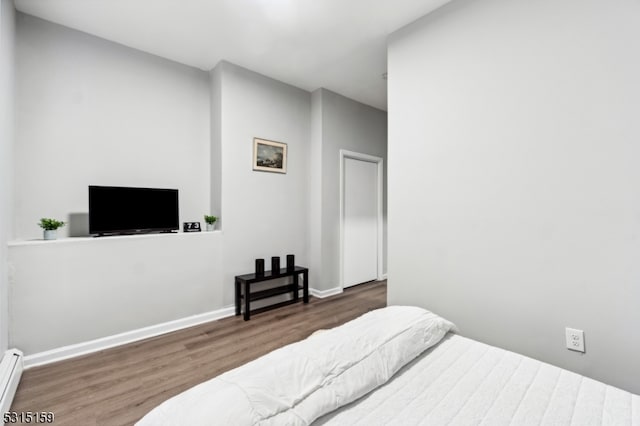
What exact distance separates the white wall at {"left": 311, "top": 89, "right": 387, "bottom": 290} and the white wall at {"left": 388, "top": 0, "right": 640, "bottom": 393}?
1428 millimetres

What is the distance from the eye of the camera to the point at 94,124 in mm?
2592

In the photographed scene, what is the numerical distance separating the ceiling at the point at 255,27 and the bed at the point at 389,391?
2.43 meters

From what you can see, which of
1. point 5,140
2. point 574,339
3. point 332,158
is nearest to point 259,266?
point 332,158

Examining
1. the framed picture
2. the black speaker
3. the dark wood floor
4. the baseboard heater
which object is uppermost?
the framed picture

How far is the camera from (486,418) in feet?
2.99

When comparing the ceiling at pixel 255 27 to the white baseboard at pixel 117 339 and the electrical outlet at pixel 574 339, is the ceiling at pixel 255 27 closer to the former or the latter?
the electrical outlet at pixel 574 339

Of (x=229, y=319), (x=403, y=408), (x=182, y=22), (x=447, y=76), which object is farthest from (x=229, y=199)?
(x=403, y=408)

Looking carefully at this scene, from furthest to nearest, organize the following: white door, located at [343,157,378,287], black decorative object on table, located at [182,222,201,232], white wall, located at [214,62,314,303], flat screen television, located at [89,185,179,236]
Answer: white door, located at [343,157,378,287], white wall, located at [214,62,314,303], black decorative object on table, located at [182,222,201,232], flat screen television, located at [89,185,179,236]

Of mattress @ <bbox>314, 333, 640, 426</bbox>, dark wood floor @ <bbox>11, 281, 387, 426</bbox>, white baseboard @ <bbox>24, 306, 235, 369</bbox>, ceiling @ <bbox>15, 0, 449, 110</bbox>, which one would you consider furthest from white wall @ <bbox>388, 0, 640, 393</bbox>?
white baseboard @ <bbox>24, 306, 235, 369</bbox>

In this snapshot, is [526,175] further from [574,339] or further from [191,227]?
[191,227]

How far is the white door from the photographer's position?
13.5 ft

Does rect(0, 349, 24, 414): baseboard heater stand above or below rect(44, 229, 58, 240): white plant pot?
below

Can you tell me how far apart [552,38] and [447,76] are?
633 mm

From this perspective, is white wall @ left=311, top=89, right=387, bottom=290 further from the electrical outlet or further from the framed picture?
the electrical outlet
